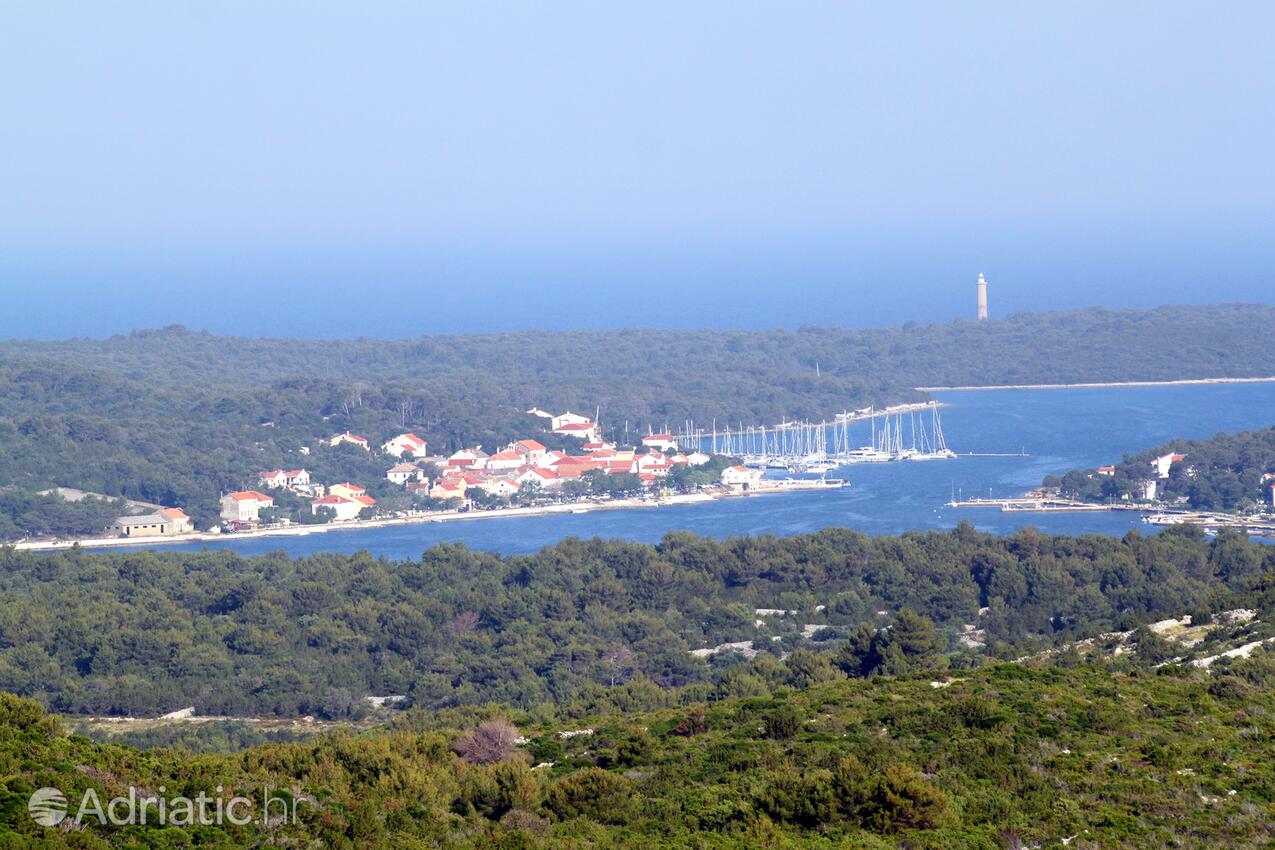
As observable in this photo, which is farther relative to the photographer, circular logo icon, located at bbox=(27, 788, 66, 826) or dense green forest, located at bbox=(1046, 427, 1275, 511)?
dense green forest, located at bbox=(1046, 427, 1275, 511)

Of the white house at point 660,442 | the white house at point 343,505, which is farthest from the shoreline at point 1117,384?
the white house at point 343,505

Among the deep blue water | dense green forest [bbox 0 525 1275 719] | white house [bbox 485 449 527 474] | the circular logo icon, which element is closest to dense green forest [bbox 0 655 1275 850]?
the circular logo icon

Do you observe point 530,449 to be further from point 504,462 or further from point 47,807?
point 47,807

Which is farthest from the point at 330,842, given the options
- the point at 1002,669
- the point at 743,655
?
the point at 743,655

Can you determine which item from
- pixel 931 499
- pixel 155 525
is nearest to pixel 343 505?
pixel 155 525

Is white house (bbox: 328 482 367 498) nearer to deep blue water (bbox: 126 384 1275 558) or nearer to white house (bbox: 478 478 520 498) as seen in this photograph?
deep blue water (bbox: 126 384 1275 558)

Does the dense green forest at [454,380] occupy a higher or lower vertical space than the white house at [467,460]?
higher

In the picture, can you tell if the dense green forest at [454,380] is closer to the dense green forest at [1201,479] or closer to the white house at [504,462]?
the white house at [504,462]
